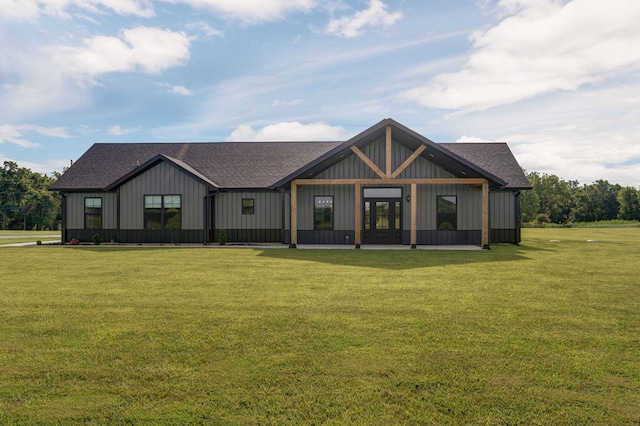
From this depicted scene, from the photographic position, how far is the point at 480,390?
357cm

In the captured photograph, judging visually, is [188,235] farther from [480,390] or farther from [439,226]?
[480,390]

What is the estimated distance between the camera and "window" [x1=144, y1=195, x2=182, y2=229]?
67.1 ft

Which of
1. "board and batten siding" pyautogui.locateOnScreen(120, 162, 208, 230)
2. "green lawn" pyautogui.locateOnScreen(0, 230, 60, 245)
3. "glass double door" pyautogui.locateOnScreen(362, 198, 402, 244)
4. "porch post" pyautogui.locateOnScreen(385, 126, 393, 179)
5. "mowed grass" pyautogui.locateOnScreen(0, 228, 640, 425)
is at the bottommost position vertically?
"mowed grass" pyautogui.locateOnScreen(0, 228, 640, 425)

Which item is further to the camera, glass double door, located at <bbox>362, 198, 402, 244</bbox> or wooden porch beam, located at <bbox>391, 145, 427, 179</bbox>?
glass double door, located at <bbox>362, 198, 402, 244</bbox>

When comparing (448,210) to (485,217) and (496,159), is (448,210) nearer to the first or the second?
(485,217)

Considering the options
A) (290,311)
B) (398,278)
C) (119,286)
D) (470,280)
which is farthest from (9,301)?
(470,280)

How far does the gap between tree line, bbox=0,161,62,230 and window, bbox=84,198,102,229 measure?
41862mm

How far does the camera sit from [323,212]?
1966 cm

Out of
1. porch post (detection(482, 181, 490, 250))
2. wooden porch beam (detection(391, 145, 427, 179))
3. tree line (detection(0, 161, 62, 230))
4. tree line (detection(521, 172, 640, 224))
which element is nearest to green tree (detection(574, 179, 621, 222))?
tree line (detection(521, 172, 640, 224))

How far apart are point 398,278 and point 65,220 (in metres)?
19.6

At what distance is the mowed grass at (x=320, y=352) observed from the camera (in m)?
3.27

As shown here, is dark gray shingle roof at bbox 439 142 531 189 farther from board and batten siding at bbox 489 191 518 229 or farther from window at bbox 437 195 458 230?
window at bbox 437 195 458 230

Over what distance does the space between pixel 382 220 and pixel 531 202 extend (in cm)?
5216

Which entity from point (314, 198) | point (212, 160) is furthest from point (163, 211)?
point (314, 198)
